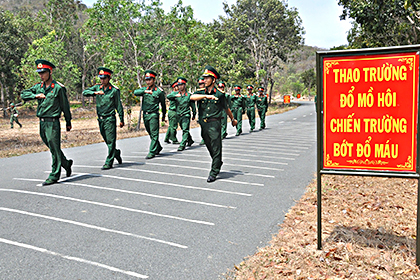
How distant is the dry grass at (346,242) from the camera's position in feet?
13.1

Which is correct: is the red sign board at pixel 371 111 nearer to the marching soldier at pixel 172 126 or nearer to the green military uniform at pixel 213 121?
the green military uniform at pixel 213 121

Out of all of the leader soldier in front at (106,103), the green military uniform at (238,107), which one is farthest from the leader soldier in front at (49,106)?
the green military uniform at (238,107)

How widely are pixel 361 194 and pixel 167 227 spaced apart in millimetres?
3567

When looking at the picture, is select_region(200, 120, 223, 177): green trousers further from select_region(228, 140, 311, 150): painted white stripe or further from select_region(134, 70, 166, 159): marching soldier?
select_region(228, 140, 311, 150): painted white stripe

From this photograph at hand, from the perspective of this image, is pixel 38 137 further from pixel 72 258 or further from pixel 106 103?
pixel 72 258

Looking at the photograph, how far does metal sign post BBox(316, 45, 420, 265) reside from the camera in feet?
13.0

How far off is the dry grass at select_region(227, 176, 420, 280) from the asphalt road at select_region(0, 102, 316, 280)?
0.26m

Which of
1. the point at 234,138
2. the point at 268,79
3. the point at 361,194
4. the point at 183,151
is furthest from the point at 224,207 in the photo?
the point at 268,79

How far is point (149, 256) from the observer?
14.4ft

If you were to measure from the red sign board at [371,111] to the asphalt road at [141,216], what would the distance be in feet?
5.06

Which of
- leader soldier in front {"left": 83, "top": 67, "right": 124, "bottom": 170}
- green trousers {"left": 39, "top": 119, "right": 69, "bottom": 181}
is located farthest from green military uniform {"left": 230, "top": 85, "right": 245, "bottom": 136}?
green trousers {"left": 39, "top": 119, "right": 69, "bottom": 181}

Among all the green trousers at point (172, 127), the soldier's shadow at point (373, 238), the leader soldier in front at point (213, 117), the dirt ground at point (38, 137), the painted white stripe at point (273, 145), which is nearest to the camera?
the soldier's shadow at point (373, 238)

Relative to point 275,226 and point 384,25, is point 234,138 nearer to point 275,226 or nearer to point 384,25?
point 384,25

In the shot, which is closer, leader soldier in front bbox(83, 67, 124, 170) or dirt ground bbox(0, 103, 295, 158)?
leader soldier in front bbox(83, 67, 124, 170)
